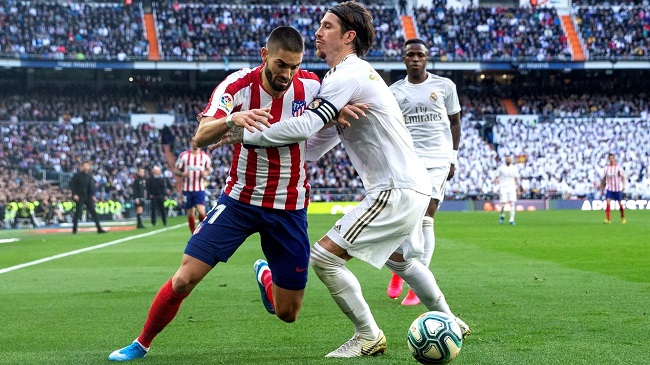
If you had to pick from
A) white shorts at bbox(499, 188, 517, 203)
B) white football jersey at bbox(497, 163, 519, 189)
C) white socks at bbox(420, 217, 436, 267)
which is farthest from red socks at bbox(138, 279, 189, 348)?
white football jersey at bbox(497, 163, 519, 189)

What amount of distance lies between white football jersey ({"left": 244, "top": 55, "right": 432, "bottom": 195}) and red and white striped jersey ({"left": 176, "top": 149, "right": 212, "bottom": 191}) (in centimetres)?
1585

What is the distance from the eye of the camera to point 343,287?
619cm

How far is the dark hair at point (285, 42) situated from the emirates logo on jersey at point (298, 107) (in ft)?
1.60

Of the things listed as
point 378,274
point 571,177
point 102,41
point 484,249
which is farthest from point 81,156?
point 378,274

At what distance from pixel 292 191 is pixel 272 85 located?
0.74 metres

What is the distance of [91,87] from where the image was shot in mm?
57438

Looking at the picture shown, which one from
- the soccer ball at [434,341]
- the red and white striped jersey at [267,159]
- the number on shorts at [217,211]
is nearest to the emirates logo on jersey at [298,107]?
the red and white striped jersey at [267,159]

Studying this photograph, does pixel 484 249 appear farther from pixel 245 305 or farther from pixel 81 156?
pixel 81 156

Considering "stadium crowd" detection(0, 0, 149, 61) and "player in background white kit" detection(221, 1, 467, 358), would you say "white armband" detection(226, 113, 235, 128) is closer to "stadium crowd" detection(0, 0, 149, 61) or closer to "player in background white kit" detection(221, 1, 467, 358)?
"player in background white kit" detection(221, 1, 467, 358)

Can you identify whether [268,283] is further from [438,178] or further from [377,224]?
[438,178]

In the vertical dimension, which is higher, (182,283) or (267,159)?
(267,159)

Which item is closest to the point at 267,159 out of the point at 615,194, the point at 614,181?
the point at 615,194

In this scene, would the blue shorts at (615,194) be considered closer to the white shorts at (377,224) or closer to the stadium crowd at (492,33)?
the white shorts at (377,224)

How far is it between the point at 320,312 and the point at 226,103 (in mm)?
3294
